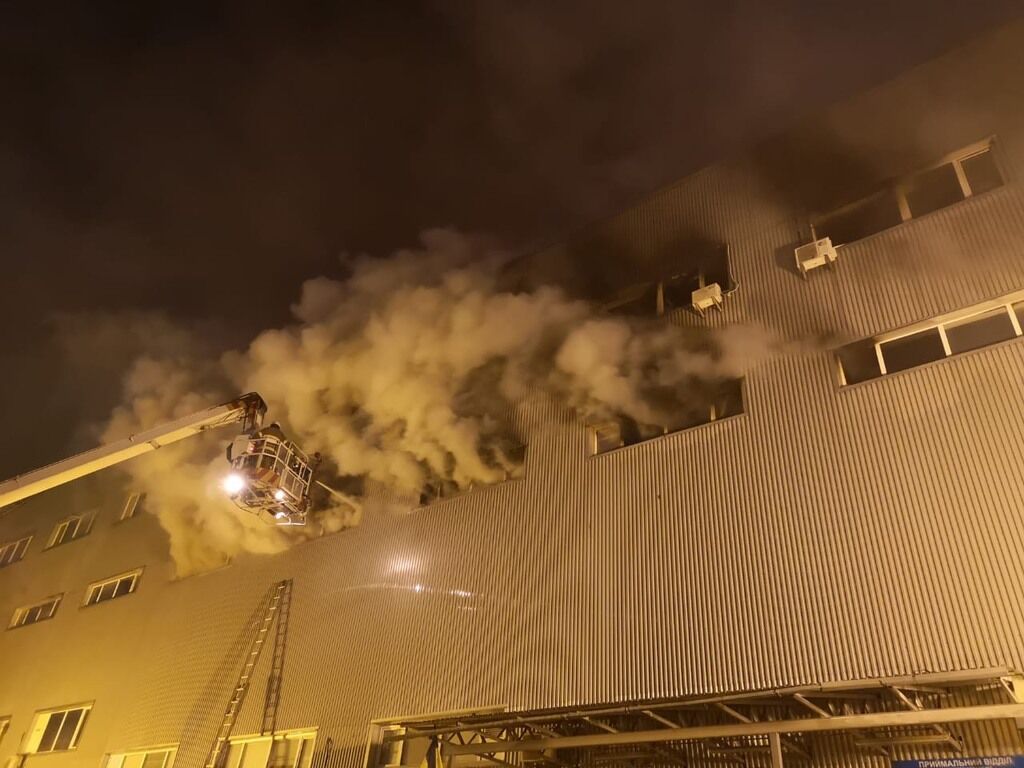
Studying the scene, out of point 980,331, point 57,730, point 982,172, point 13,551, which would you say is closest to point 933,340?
point 980,331

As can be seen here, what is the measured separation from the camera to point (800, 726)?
7.62 metres

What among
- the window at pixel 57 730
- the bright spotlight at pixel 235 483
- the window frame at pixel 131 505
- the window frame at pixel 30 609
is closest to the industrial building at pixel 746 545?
the window at pixel 57 730

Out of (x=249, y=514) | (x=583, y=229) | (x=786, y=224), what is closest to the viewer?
(x=786, y=224)

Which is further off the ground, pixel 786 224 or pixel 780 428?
pixel 786 224

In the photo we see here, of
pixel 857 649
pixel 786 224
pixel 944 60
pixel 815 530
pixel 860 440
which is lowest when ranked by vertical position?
pixel 857 649

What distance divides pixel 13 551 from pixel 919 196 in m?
29.6

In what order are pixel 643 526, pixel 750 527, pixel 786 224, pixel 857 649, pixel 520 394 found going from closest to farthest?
1. pixel 857 649
2. pixel 750 527
3. pixel 643 526
4. pixel 786 224
5. pixel 520 394

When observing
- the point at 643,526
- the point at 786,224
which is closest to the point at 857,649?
the point at 643,526

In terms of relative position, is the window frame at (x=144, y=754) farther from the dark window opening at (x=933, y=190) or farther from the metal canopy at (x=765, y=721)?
the dark window opening at (x=933, y=190)

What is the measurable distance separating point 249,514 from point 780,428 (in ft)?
39.8

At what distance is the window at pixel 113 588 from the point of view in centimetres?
2041

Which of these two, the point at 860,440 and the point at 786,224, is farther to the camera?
the point at 786,224

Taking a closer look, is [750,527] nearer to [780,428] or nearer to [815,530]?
[815,530]

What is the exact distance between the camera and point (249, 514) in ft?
56.9
